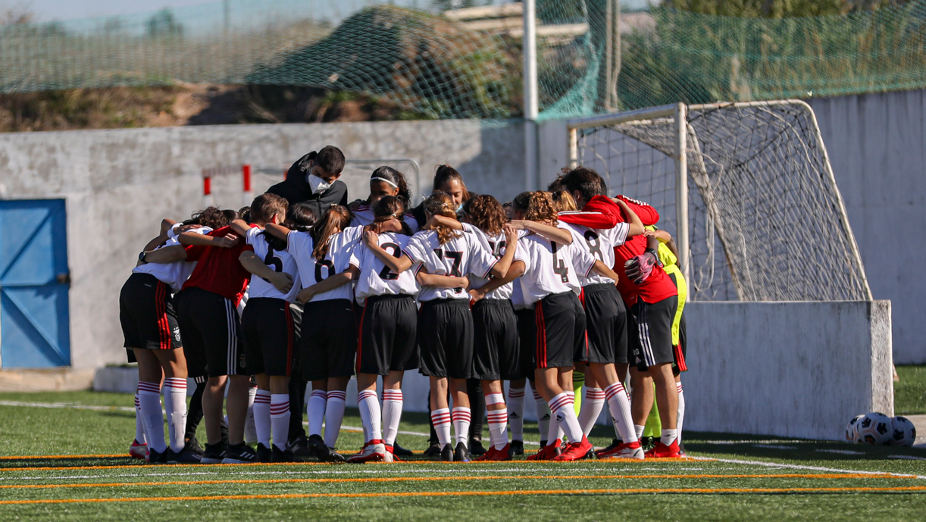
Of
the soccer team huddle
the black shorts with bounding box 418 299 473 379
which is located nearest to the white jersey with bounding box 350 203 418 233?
the soccer team huddle

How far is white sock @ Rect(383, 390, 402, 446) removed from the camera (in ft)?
25.8

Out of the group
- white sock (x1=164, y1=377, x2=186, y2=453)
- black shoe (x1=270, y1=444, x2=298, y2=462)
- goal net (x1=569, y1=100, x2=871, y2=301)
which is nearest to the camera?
black shoe (x1=270, y1=444, x2=298, y2=462)

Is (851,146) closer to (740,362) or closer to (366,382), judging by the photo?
(740,362)

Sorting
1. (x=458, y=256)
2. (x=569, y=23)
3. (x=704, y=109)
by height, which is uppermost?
(x=569, y=23)


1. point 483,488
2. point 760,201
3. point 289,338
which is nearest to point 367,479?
point 483,488

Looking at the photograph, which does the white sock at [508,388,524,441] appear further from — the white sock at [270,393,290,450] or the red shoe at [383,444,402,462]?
the white sock at [270,393,290,450]

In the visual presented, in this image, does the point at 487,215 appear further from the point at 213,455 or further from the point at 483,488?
the point at 213,455

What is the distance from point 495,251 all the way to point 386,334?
83 cm

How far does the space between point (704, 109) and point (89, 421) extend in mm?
6768

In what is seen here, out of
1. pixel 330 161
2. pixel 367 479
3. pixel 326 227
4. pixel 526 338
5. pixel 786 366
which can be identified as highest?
pixel 330 161

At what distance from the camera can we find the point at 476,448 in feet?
28.6

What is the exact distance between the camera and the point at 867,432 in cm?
957

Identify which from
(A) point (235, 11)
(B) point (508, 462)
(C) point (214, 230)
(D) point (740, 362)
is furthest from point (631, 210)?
(A) point (235, 11)

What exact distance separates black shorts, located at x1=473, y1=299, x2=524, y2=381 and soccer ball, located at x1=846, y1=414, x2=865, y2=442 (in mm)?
3235
